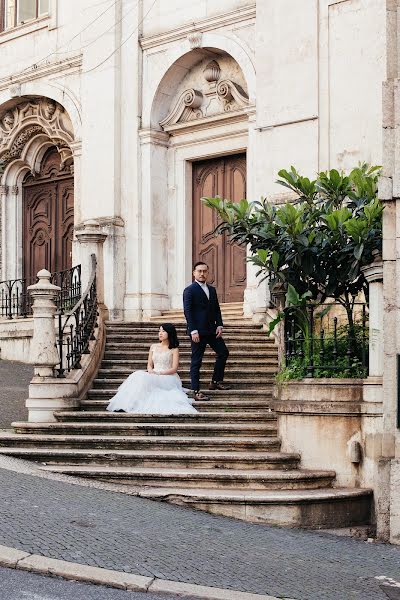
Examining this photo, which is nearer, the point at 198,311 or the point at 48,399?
the point at 48,399

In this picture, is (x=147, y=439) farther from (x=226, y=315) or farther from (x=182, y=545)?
(x=226, y=315)

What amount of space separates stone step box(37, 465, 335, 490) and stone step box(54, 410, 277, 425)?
4.36 ft

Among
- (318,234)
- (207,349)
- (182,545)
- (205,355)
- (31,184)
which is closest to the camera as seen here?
(182,545)

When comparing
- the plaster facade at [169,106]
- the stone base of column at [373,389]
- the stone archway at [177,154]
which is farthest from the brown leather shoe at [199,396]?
the stone archway at [177,154]

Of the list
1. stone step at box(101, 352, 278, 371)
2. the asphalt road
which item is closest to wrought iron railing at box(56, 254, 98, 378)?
stone step at box(101, 352, 278, 371)

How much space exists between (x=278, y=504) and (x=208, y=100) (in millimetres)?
10878

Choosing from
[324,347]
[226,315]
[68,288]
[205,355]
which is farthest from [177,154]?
[324,347]

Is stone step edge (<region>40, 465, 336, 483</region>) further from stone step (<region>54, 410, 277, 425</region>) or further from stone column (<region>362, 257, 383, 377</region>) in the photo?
stone step (<region>54, 410, 277, 425</region>)

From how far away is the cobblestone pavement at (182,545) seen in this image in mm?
7816

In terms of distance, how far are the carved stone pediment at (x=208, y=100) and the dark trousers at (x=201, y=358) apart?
6.33 m

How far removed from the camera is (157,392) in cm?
1266

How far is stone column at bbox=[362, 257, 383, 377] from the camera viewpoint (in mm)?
10414

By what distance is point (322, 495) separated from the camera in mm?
10117

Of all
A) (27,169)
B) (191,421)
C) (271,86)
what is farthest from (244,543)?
(27,169)
